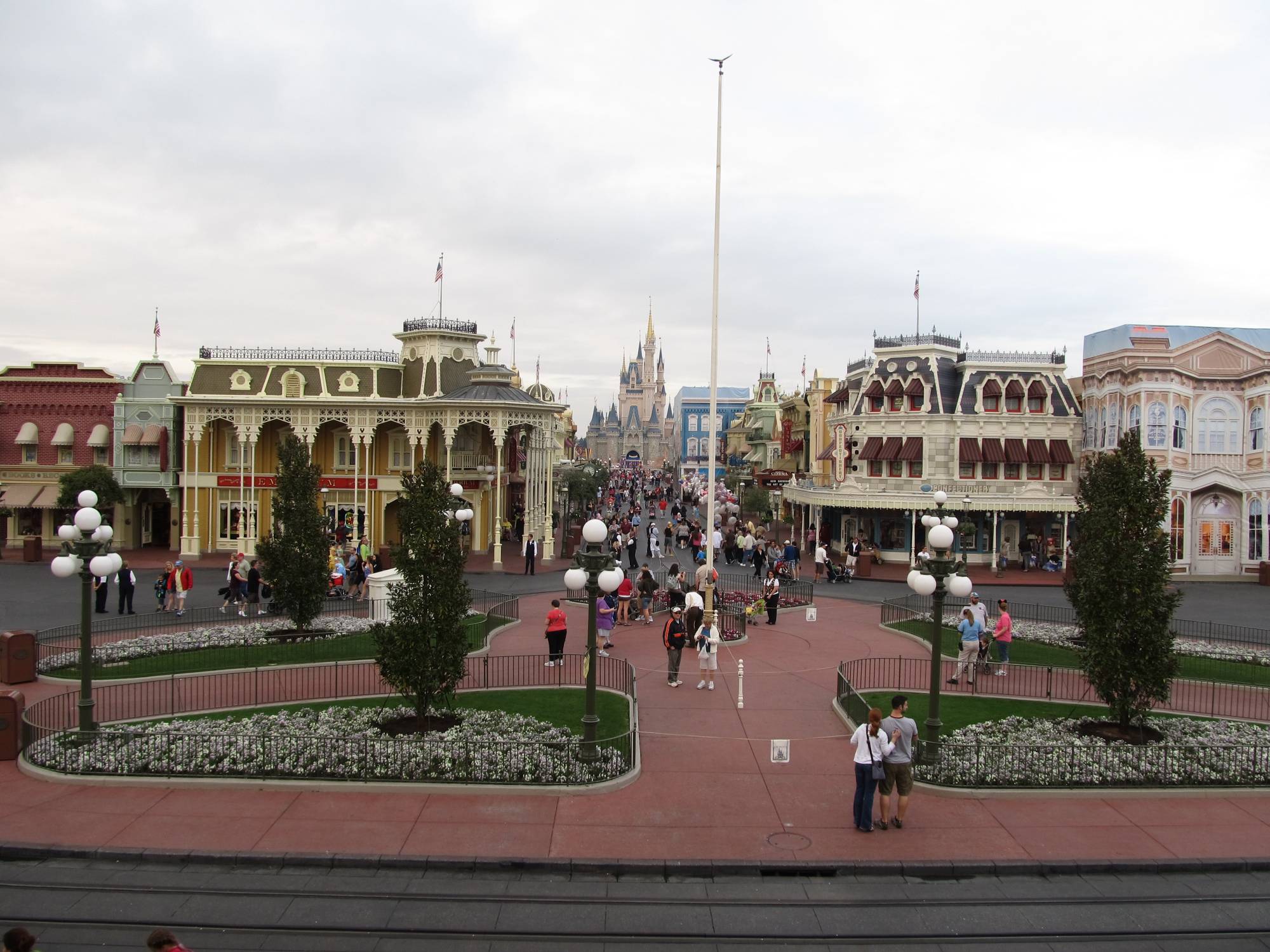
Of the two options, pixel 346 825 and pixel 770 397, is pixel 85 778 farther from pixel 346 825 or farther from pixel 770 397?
pixel 770 397

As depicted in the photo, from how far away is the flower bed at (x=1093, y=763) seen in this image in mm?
12266

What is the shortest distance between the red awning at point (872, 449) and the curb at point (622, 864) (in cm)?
3167

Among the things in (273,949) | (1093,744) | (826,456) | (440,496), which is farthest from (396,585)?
(826,456)

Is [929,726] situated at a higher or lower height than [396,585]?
lower

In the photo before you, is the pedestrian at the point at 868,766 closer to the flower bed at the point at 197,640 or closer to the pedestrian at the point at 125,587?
the flower bed at the point at 197,640

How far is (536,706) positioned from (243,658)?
23.4 ft

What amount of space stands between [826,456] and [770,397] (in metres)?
41.4

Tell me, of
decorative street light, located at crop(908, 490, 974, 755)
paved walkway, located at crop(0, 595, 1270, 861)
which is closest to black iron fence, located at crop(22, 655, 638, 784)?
paved walkway, located at crop(0, 595, 1270, 861)

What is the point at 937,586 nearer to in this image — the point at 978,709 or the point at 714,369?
the point at 978,709

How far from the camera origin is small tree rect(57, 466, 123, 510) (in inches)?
1470

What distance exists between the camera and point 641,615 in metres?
24.7

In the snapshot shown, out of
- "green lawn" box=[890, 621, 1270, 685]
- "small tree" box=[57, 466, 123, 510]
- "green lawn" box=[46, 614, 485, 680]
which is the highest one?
"small tree" box=[57, 466, 123, 510]

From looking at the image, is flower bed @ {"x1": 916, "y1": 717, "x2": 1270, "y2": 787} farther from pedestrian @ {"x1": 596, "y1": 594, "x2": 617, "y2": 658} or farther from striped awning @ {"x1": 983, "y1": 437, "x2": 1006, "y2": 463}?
striped awning @ {"x1": 983, "y1": 437, "x2": 1006, "y2": 463}

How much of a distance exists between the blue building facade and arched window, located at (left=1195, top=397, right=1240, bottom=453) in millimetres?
95863
